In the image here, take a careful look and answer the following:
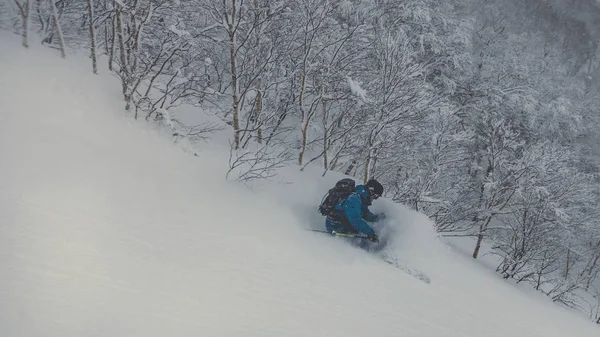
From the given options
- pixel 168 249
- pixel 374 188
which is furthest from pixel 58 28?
pixel 374 188

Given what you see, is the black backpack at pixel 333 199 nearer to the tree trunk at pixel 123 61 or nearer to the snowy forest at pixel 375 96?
the snowy forest at pixel 375 96

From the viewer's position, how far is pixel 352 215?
6.66 meters

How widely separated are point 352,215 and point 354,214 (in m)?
0.04

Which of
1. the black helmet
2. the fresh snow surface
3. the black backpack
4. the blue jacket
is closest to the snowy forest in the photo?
the fresh snow surface

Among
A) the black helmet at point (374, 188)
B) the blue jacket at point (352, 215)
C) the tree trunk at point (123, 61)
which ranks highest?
the tree trunk at point (123, 61)

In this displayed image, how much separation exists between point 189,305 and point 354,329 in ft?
6.40

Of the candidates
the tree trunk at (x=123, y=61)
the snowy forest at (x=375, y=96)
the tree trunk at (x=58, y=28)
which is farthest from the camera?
the snowy forest at (x=375, y=96)

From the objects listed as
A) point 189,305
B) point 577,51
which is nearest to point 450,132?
point 189,305

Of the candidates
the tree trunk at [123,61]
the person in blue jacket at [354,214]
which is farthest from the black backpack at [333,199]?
the tree trunk at [123,61]

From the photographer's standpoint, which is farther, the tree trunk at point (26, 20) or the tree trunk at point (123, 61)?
the tree trunk at point (123, 61)

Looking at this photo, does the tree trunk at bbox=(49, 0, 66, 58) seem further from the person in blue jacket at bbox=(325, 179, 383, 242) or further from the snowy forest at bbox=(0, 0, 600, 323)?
the person in blue jacket at bbox=(325, 179, 383, 242)

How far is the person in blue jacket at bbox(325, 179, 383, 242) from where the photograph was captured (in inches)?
262

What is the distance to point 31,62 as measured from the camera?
749cm

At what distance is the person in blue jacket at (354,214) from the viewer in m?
6.66
